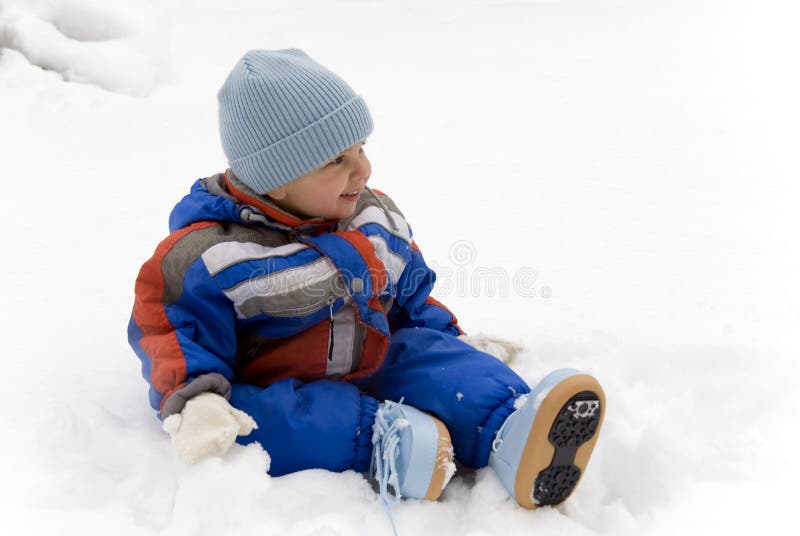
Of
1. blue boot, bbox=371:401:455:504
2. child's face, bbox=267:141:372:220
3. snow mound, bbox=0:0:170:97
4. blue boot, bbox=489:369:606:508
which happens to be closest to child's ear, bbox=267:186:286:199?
child's face, bbox=267:141:372:220

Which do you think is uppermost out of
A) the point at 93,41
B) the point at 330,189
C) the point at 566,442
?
the point at 330,189

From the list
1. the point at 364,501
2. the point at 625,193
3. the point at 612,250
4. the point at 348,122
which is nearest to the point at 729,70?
the point at 625,193

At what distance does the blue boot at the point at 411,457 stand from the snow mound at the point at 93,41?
7.73 feet

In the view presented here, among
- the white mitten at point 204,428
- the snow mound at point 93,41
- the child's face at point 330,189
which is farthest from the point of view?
the snow mound at point 93,41

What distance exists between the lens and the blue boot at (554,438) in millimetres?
1031

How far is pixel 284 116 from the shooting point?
1197 millimetres

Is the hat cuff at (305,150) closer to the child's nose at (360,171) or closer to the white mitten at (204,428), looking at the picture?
the child's nose at (360,171)

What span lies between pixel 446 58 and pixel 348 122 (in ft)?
9.30

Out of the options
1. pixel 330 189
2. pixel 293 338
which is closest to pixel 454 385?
pixel 293 338

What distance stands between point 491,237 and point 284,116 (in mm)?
1002

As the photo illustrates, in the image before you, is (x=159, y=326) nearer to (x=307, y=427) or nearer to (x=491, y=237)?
(x=307, y=427)

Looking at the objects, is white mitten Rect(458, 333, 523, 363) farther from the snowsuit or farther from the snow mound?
the snow mound

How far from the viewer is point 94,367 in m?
1.39

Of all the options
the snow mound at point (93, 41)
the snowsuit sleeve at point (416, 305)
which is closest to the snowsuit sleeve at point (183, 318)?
the snowsuit sleeve at point (416, 305)
